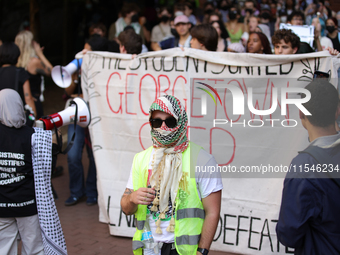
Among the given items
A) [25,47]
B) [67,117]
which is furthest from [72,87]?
[67,117]

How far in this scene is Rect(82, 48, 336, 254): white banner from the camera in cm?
389

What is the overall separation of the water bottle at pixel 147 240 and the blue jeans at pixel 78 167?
307 cm

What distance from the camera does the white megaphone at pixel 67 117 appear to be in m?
3.46

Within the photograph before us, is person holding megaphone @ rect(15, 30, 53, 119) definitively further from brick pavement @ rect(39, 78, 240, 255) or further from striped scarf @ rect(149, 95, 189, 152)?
striped scarf @ rect(149, 95, 189, 152)

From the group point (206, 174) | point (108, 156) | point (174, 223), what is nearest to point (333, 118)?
point (206, 174)

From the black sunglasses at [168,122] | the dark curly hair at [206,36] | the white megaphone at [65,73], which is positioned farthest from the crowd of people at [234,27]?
the black sunglasses at [168,122]

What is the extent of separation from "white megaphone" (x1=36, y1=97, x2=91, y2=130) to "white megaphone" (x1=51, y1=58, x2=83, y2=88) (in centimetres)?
100

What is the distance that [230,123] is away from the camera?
4.07 meters

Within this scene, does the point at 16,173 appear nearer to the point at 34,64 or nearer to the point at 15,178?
the point at 15,178

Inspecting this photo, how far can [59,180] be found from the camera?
652cm

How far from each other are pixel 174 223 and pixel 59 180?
4.58m

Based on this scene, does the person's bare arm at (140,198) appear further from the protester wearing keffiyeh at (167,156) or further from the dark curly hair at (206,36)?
the dark curly hair at (206,36)

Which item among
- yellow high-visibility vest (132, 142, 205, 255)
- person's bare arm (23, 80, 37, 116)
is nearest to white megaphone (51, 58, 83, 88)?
person's bare arm (23, 80, 37, 116)

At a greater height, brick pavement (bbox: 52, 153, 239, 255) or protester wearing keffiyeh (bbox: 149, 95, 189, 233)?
protester wearing keffiyeh (bbox: 149, 95, 189, 233)
